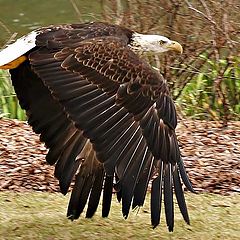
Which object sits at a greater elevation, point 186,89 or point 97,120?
point 97,120

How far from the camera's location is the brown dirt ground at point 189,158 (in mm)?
6664

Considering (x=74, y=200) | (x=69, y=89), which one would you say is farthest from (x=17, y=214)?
(x=69, y=89)

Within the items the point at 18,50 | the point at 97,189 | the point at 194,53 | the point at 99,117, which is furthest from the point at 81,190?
the point at 194,53

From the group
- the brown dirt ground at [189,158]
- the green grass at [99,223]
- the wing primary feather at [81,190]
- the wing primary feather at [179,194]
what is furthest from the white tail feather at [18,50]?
the brown dirt ground at [189,158]

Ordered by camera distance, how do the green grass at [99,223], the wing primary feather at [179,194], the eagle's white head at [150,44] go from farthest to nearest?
the eagle's white head at [150,44] → the green grass at [99,223] → the wing primary feather at [179,194]

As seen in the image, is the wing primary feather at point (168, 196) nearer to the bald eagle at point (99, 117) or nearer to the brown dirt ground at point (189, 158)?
the bald eagle at point (99, 117)

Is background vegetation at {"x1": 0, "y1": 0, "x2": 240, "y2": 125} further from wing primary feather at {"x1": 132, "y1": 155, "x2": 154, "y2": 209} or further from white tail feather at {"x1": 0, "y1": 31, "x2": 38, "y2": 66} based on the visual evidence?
wing primary feather at {"x1": 132, "y1": 155, "x2": 154, "y2": 209}

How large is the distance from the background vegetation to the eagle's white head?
2.64m

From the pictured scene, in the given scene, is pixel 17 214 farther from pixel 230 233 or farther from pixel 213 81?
pixel 213 81

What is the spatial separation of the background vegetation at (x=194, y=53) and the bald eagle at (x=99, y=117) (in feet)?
13.3

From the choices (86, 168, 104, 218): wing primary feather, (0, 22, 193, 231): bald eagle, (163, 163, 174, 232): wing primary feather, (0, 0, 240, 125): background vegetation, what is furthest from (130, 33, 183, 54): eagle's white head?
(0, 0, 240, 125): background vegetation

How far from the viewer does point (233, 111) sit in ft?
31.3

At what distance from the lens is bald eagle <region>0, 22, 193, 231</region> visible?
4.72 metres

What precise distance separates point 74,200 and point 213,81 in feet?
15.3
